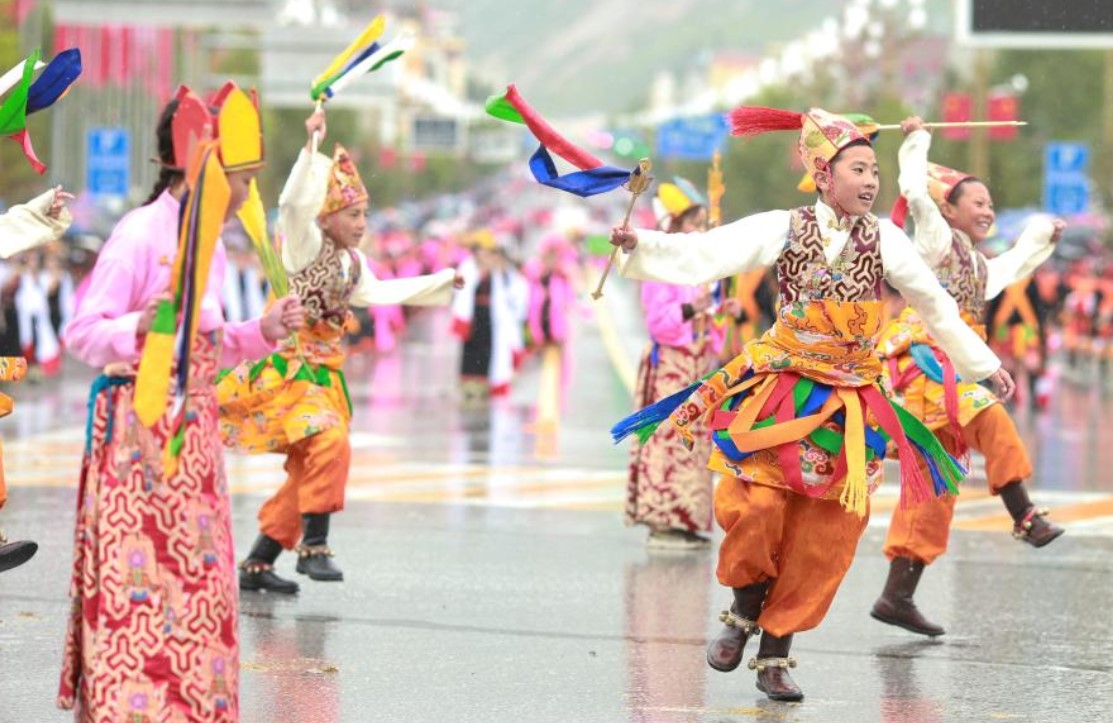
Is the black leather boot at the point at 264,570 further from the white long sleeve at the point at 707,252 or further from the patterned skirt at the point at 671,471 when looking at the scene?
the white long sleeve at the point at 707,252

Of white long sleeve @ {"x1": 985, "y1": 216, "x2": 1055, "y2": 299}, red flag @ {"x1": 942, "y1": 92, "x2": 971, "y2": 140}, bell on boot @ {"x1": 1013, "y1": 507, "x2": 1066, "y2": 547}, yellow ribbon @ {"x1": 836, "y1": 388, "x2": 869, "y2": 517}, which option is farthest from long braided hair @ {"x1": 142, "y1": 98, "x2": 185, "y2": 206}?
red flag @ {"x1": 942, "y1": 92, "x2": 971, "y2": 140}

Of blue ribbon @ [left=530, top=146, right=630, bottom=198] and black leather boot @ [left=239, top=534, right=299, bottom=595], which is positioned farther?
black leather boot @ [left=239, top=534, right=299, bottom=595]

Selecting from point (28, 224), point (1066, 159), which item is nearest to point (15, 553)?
point (28, 224)

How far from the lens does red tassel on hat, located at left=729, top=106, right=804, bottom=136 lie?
301 inches

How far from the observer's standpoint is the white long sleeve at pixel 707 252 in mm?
7070

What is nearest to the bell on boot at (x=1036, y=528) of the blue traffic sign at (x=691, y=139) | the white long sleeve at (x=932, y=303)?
the white long sleeve at (x=932, y=303)

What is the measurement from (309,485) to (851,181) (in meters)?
2.95

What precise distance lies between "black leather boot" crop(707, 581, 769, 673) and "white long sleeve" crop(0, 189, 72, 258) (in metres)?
2.61

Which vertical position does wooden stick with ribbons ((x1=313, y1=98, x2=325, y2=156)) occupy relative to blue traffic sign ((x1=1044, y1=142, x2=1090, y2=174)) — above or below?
above

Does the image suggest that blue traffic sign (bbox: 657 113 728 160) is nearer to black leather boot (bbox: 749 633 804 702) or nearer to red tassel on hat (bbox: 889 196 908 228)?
red tassel on hat (bbox: 889 196 908 228)

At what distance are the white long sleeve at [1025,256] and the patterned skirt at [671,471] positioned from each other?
254 centimetres

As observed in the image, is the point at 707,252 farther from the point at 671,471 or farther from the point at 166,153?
the point at 671,471

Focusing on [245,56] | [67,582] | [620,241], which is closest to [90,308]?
[620,241]

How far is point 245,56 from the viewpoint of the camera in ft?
207
